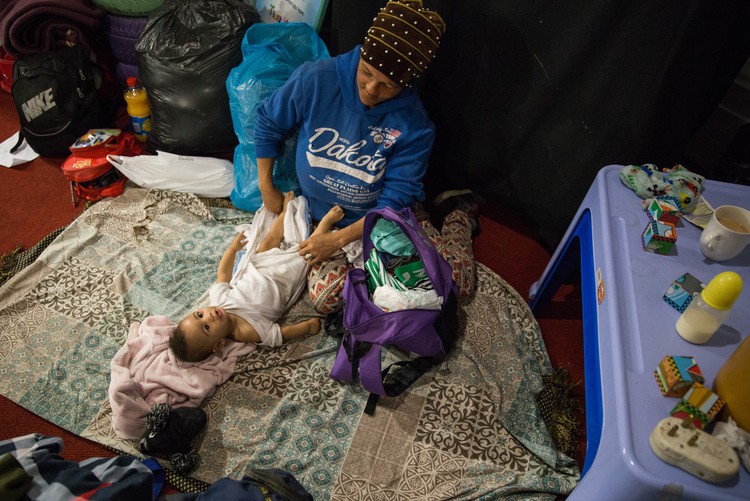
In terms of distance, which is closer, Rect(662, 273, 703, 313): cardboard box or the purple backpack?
Rect(662, 273, 703, 313): cardboard box

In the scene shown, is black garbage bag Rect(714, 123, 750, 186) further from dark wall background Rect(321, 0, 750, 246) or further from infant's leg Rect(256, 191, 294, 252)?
infant's leg Rect(256, 191, 294, 252)

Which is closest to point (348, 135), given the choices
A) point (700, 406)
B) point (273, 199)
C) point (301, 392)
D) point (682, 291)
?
point (273, 199)

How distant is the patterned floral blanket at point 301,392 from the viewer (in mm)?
1508

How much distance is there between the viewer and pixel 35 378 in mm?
1656

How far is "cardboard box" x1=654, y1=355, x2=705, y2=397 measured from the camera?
3.23ft

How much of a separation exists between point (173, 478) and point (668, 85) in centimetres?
185

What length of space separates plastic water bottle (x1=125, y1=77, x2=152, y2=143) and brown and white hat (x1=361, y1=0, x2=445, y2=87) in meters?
1.44

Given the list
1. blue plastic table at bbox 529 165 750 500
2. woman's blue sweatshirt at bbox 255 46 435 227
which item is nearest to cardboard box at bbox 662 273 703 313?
blue plastic table at bbox 529 165 750 500

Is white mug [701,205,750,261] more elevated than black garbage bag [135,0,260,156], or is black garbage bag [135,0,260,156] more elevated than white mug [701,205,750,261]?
white mug [701,205,750,261]

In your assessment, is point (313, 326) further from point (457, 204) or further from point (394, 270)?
point (457, 204)

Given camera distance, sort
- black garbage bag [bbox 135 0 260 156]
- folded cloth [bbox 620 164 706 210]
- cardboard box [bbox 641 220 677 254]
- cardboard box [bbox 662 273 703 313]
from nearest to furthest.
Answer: cardboard box [bbox 662 273 703 313], cardboard box [bbox 641 220 677 254], folded cloth [bbox 620 164 706 210], black garbage bag [bbox 135 0 260 156]

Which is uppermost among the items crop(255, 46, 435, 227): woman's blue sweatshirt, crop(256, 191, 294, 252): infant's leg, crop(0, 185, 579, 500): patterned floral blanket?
crop(255, 46, 435, 227): woman's blue sweatshirt

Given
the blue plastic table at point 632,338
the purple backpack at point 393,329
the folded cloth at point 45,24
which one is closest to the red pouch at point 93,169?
the folded cloth at point 45,24

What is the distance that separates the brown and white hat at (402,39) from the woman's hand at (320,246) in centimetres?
61
